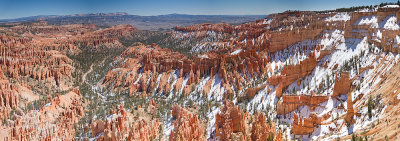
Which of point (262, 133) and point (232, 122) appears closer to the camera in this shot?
point (262, 133)

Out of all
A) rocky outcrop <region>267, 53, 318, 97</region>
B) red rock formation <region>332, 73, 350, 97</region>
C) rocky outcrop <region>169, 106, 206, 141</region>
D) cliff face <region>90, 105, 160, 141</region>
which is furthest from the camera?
rocky outcrop <region>267, 53, 318, 97</region>

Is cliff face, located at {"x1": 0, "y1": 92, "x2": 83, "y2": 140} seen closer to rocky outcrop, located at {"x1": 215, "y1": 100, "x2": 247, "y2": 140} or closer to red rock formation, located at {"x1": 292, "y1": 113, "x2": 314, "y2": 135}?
rocky outcrop, located at {"x1": 215, "y1": 100, "x2": 247, "y2": 140}

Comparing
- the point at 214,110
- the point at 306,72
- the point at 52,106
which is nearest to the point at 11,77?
the point at 52,106

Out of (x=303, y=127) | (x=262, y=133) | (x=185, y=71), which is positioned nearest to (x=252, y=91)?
(x=303, y=127)

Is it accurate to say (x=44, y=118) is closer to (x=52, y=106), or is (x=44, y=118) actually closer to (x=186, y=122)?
(x=52, y=106)

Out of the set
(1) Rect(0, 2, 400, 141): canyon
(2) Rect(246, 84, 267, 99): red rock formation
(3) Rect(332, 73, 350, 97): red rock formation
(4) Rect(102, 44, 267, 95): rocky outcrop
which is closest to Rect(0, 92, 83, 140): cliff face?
(1) Rect(0, 2, 400, 141): canyon

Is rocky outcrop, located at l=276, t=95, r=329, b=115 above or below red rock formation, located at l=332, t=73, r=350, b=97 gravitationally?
A: below

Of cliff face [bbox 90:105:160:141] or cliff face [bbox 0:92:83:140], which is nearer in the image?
cliff face [bbox 90:105:160:141]

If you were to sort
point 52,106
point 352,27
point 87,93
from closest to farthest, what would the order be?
point 52,106 → point 352,27 → point 87,93

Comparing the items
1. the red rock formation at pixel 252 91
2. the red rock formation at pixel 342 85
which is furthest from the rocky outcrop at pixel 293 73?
the red rock formation at pixel 342 85

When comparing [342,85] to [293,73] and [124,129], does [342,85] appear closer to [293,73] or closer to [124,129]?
[293,73]

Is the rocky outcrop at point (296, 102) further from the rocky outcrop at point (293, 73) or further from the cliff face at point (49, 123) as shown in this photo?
the cliff face at point (49, 123)
